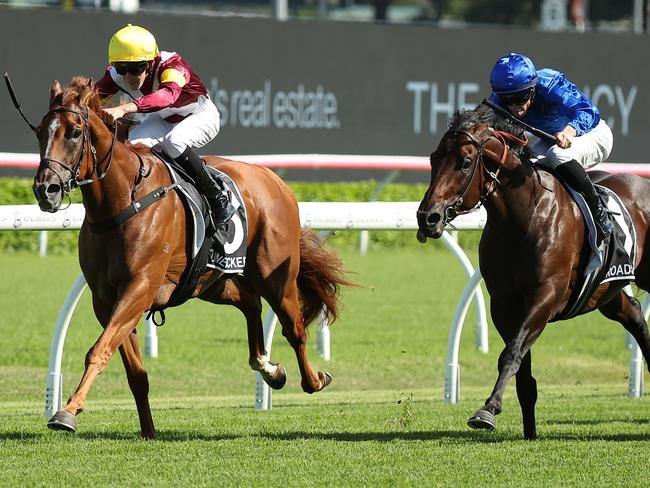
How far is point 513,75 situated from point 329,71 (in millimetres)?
9187

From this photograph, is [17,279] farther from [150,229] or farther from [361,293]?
[150,229]

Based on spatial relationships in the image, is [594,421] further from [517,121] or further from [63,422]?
[63,422]

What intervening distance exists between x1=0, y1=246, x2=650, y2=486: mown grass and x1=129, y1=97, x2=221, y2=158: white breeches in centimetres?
129

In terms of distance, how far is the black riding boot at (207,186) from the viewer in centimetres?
586

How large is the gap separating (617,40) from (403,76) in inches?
106

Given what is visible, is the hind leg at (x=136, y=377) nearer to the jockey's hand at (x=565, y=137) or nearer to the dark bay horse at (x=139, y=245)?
the dark bay horse at (x=139, y=245)

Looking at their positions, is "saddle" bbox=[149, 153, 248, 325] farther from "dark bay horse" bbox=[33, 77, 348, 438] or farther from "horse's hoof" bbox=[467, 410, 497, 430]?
"horse's hoof" bbox=[467, 410, 497, 430]

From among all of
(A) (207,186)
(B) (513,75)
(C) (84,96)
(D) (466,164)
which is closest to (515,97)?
(B) (513,75)

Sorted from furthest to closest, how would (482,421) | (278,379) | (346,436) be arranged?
1. (278,379)
2. (346,436)
3. (482,421)

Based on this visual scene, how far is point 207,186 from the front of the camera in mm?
5863

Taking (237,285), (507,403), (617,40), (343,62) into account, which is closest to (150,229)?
(237,285)

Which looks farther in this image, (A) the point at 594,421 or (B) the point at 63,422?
(A) the point at 594,421

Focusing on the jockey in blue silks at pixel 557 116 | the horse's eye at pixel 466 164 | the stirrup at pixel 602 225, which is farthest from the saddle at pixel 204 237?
the stirrup at pixel 602 225

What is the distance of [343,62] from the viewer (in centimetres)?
1479
